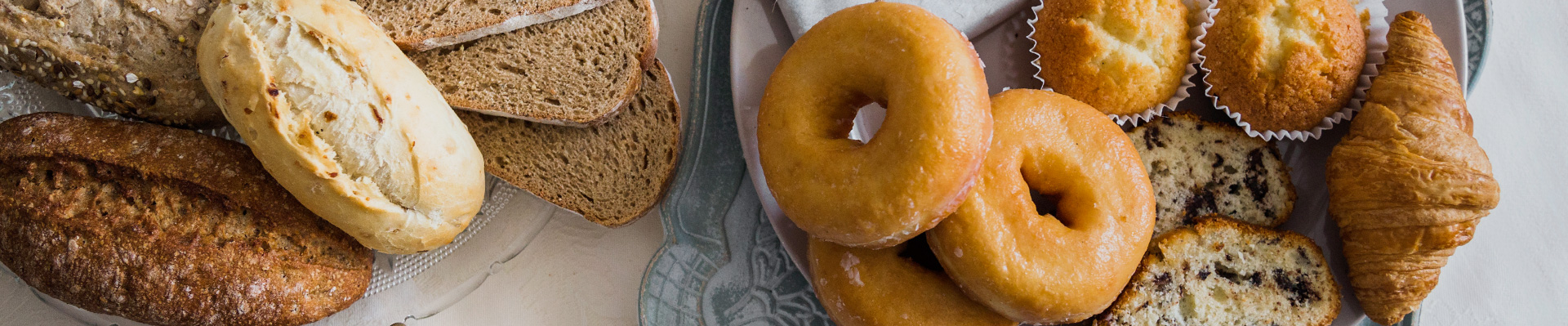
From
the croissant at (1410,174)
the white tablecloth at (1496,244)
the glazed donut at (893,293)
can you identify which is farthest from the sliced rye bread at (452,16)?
the croissant at (1410,174)

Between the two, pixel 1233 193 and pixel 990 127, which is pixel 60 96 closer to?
pixel 990 127

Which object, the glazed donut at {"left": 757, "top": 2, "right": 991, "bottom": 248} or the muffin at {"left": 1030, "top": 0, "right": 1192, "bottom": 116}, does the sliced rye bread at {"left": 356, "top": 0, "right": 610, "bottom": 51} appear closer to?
the glazed donut at {"left": 757, "top": 2, "right": 991, "bottom": 248}

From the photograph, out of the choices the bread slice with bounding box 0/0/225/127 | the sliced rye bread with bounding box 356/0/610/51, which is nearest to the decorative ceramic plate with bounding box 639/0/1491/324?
the sliced rye bread with bounding box 356/0/610/51

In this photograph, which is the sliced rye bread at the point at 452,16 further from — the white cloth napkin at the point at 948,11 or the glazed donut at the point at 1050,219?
the glazed donut at the point at 1050,219

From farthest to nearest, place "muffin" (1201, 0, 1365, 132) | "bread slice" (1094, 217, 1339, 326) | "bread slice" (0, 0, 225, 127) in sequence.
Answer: "bread slice" (1094, 217, 1339, 326) < "muffin" (1201, 0, 1365, 132) < "bread slice" (0, 0, 225, 127)

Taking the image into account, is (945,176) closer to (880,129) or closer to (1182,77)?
(880,129)

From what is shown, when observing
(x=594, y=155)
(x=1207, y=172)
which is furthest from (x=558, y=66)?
(x=1207, y=172)

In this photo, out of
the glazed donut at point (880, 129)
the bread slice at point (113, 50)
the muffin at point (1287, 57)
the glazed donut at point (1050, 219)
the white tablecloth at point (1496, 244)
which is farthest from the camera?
the white tablecloth at point (1496, 244)
